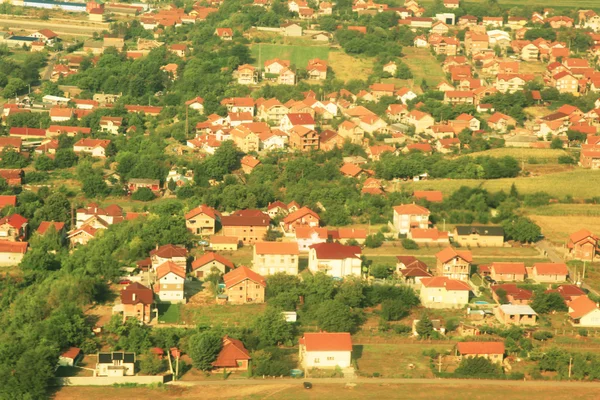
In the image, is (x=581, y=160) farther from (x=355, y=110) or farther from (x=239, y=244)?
(x=239, y=244)

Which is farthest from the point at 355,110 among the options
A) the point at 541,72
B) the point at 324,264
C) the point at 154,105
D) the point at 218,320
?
the point at 218,320

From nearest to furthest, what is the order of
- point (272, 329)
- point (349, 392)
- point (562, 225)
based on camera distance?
point (349, 392), point (272, 329), point (562, 225)

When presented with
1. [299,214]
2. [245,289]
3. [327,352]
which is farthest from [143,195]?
[327,352]

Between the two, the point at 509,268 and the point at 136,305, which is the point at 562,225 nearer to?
the point at 509,268

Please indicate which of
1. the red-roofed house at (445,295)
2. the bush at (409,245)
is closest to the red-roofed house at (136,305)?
the red-roofed house at (445,295)

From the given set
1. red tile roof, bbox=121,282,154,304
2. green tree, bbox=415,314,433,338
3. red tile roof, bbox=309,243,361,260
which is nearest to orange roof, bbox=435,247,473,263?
red tile roof, bbox=309,243,361,260

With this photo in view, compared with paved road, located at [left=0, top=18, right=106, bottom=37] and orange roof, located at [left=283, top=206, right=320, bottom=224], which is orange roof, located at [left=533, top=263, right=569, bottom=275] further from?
paved road, located at [left=0, top=18, right=106, bottom=37]

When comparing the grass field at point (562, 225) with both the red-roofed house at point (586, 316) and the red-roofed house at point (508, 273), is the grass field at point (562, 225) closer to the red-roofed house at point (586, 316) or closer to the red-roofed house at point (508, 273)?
the red-roofed house at point (508, 273)
